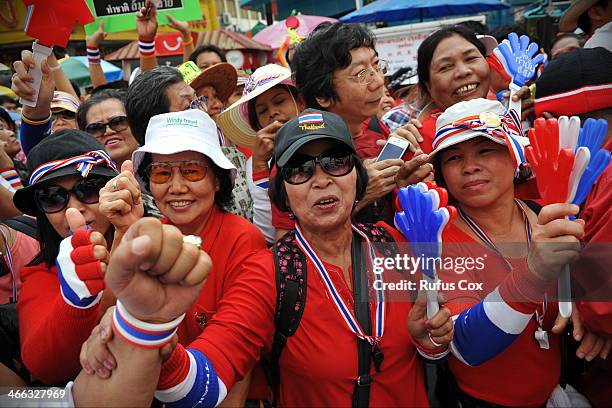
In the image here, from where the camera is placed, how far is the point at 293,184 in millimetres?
1940

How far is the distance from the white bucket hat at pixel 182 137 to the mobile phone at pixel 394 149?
2.65 feet

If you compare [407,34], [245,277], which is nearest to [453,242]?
[245,277]

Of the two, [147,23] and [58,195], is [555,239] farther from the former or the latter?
[147,23]

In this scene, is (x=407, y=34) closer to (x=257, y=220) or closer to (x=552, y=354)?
(x=257, y=220)

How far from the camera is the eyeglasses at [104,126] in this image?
3.19 m

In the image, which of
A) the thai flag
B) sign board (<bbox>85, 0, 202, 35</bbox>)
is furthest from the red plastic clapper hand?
sign board (<bbox>85, 0, 202, 35</bbox>)

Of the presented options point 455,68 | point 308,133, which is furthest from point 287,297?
point 455,68

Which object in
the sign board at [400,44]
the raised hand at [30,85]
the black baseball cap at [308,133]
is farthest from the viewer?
the sign board at [400,44]

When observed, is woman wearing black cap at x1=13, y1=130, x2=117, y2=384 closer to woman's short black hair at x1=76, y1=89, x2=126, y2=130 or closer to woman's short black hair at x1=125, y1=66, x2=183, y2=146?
woman's short black hair at x1=125, y1=66, x2=183, y2=146

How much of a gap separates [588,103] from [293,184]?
1376 mm

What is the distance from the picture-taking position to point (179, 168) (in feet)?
6.81

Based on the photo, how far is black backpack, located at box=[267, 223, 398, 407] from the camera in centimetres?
177

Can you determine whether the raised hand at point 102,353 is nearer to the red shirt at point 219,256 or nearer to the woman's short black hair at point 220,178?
the red shirt at point 219,256

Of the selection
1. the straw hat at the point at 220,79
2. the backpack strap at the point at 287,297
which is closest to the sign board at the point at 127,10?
the straw hat at the point at 220,79
